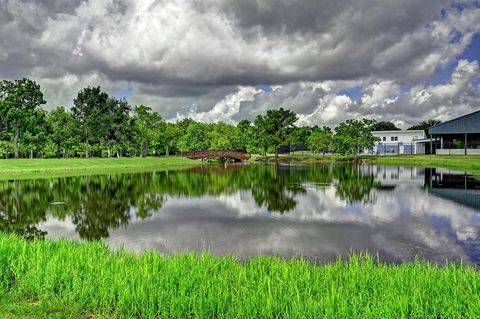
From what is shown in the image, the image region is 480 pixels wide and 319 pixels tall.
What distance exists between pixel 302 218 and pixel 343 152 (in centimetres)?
8743

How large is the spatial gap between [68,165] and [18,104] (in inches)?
811

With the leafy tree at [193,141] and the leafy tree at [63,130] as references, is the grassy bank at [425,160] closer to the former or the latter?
the leafy tree at [193,141]

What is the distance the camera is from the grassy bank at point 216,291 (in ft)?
23.8

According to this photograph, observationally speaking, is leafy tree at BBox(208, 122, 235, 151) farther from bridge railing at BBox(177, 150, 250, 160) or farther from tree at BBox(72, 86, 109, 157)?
tree at BBox(72, 86, 109, 157)

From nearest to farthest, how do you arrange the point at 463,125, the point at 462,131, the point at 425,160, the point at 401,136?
the point at 425,160 → the point at 462,131 → the point at 463,125 → the point at 401,136

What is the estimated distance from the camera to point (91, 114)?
316 feet

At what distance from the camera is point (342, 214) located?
23984 mm

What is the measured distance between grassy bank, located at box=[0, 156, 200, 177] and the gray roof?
214 feet

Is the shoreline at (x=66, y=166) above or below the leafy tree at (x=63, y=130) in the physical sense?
below

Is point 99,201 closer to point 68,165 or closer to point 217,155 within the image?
point 68,165

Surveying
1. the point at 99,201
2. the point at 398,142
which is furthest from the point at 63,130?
the point at 398,142

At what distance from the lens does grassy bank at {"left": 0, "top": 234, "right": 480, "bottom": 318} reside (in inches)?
286

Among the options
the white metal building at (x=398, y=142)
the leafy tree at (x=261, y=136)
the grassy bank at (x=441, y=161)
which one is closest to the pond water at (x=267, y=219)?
the grassy bank at (x=441, y=161)

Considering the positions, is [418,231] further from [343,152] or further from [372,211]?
[343,152]
